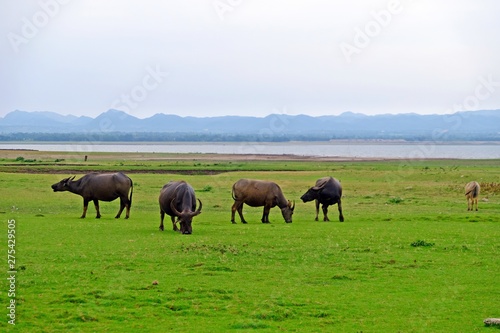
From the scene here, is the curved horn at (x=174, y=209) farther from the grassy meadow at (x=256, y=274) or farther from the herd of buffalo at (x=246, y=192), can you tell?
the herd of buffalo at (x=246, y=192)

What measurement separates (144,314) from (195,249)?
21.0ft

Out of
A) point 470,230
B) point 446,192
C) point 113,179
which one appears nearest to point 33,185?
point 113,179

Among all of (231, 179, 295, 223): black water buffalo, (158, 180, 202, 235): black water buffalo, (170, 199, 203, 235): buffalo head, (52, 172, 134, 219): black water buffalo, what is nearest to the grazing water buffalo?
(231, 179, 295, 223): black water buffalo

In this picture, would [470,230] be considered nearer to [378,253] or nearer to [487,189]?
[378,253]

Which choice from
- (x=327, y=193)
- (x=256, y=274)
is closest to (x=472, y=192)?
(x=327, y=193)

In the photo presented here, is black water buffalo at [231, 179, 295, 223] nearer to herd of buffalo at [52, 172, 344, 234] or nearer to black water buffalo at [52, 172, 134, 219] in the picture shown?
herd of buffalo at [52, 172, 344, 234]

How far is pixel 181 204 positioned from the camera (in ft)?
76.5

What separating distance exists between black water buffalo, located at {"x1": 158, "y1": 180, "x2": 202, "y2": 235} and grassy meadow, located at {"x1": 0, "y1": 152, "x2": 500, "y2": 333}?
69 centimetres

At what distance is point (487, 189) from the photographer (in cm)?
4456

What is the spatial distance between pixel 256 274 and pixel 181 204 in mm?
7910

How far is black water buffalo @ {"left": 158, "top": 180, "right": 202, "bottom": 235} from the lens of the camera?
74.1 feet

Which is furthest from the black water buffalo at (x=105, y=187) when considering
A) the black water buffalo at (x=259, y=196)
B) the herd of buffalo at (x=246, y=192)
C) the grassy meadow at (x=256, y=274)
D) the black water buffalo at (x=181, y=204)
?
the black water buffalo at (x=259, y=196)

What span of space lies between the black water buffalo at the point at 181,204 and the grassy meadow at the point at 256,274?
69cm

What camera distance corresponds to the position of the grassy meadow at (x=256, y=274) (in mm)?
12273
